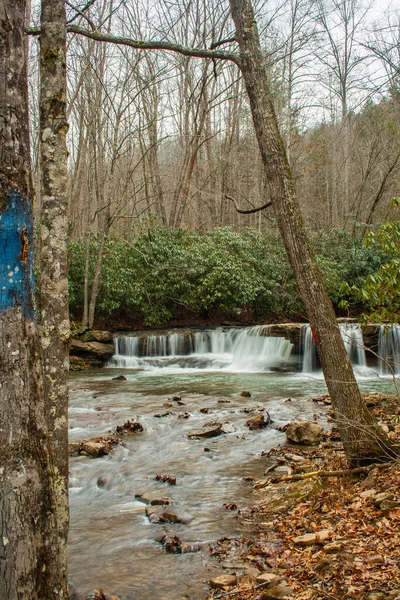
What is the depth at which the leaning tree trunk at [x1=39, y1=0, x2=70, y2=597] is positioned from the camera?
3.82 metres

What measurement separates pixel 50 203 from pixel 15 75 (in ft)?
5.14

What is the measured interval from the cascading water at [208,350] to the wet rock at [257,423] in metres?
7.65

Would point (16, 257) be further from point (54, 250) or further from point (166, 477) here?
point (166, 477)

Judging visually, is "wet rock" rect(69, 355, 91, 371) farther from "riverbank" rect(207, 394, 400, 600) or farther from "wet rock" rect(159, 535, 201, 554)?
"wet rock" rect(159, 535, 201, 554)

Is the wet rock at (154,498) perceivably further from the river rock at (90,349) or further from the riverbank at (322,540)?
the river rock at (90,349)

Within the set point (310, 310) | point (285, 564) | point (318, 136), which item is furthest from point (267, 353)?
point (318, 136)

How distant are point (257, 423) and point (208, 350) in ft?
31.5

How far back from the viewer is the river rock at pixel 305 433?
7812mm

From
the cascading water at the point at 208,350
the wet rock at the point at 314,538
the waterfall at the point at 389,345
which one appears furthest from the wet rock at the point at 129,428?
the waterfall at the point at 389,345

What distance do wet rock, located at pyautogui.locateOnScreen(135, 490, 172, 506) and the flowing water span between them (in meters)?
0.11

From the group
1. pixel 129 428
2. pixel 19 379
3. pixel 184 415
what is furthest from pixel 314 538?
pixel 184 415

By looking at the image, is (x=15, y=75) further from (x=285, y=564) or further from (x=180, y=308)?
(x=180, y=308)

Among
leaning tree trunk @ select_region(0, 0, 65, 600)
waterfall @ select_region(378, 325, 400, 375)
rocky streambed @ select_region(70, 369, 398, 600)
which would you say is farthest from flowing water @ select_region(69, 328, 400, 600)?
leaning tree trunk @ select_region(0, 0, 65, 600)

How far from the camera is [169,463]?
754 cm
